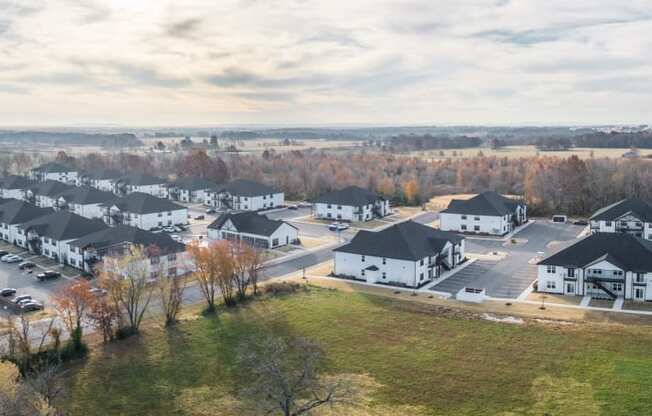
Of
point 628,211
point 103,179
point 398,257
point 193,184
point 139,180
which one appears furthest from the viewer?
point 103,179

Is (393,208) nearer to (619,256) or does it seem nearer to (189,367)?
(619,256)

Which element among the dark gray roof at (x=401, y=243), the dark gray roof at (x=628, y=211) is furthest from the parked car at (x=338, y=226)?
the dark gray roof at (x=628, y=211)

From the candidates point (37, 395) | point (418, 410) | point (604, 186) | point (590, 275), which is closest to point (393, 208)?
point (604, 186)

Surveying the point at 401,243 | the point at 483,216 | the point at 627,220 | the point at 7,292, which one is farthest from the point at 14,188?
the point at 627,220

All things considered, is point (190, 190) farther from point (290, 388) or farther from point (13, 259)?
point (290, 388)

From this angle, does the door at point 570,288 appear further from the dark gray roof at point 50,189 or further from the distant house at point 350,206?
the dark gray roof at point 50,189

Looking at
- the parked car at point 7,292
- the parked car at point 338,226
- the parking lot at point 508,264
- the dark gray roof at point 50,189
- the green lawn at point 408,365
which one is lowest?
the green lawn at point 408,365
